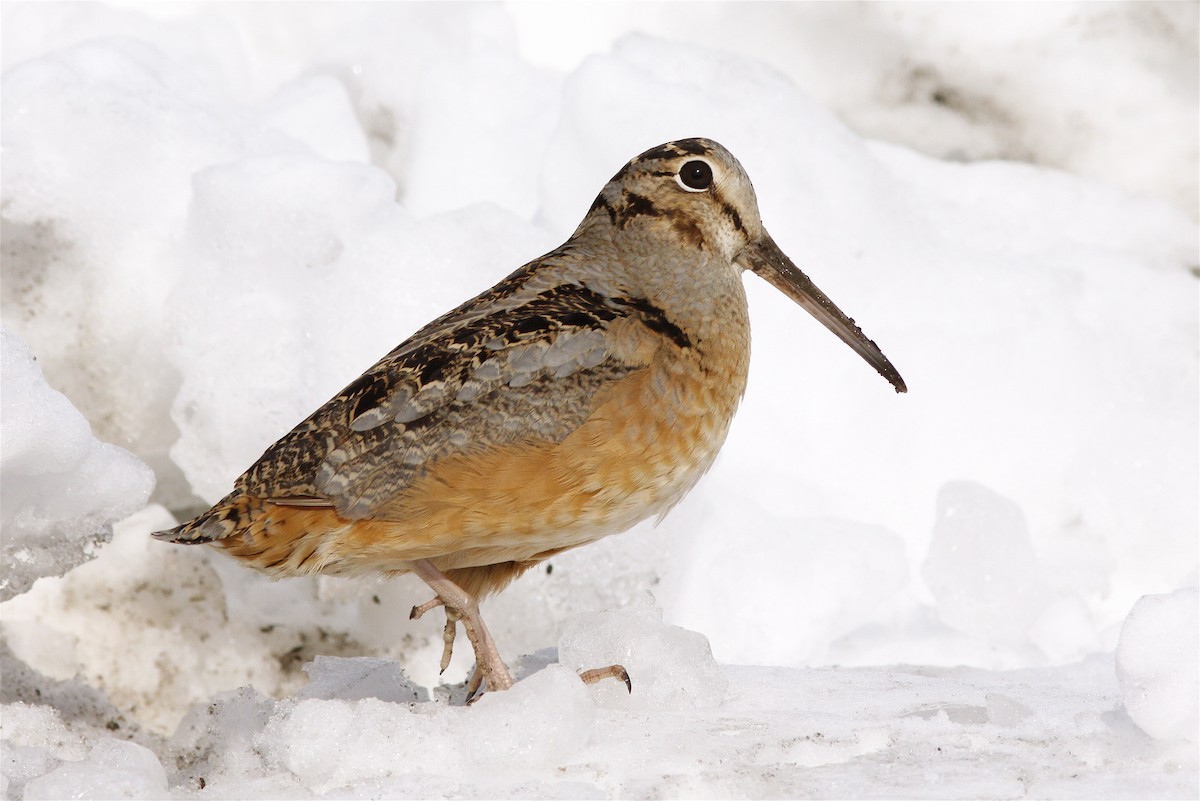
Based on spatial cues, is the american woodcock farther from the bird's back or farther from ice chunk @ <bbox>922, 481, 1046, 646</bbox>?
ice chunk @ <bbox>922, 481, 1046, 646</bbox>

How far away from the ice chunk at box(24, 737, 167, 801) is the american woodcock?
23.7 inches

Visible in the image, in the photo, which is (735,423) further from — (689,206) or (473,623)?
(473,623)

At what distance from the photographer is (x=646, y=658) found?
3.56 m

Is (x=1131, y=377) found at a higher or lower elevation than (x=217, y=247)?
higher

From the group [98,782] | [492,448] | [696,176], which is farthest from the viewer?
[696,176]

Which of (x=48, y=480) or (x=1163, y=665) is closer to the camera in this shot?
(x=1163, y=665)

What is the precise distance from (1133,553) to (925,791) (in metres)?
3.02

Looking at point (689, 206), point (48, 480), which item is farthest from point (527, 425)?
point (48, 480)

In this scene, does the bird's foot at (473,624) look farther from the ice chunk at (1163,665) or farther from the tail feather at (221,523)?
the ice chunk at (1163,665)

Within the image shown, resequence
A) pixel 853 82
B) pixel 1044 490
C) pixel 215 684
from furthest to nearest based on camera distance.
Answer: pixel 853 82 < pixel 1044 490 < pixel 215 684

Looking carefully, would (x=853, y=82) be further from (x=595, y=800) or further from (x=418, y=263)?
(x=595, y=800)

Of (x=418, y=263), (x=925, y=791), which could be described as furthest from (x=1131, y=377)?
(x=925, y=791)

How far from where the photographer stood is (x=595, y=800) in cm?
289

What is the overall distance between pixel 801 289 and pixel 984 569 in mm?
1792
